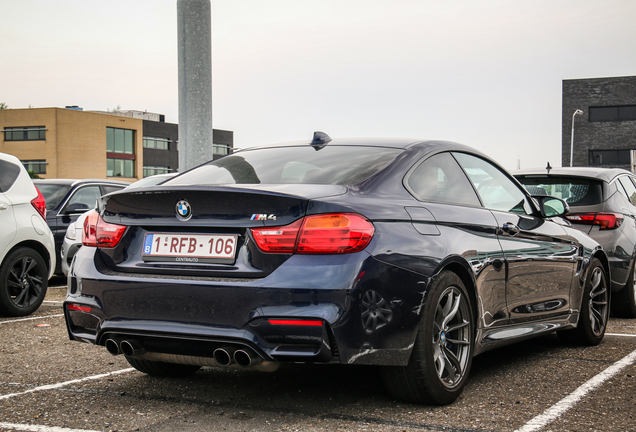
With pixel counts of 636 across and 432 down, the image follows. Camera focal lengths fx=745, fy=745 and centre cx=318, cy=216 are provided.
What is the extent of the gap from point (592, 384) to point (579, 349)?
54.5 inches

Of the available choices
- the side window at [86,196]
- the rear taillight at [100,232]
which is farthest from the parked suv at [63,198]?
the rear taillight at [100,232]

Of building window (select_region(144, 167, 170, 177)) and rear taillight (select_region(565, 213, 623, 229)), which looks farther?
building window (select_region(144, 167, 170, 177))

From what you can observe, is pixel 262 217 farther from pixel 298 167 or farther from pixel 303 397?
pixel 303 397

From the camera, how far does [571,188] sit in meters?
7.31

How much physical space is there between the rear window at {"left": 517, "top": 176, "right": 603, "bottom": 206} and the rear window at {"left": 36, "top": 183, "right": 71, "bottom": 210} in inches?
284

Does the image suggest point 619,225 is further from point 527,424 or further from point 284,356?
point 284,356

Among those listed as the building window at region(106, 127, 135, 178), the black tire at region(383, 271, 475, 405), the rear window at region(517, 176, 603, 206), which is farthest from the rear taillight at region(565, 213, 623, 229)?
the building window at region(106, 127, 135, 178)

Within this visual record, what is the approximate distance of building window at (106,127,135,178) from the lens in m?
79.9

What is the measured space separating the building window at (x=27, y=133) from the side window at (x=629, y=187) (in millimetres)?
71211

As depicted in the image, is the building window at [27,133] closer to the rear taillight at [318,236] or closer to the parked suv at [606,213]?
the parked suv at [606,213]

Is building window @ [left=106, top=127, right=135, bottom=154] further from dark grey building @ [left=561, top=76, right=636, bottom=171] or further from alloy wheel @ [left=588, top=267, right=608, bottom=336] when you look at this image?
alloy wheel @ [left=588, top=267, right=608, bottom=336]

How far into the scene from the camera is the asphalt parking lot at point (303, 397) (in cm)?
363

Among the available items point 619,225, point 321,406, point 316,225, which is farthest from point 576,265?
point 316,225

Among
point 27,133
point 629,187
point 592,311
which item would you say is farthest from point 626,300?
point 27,133
